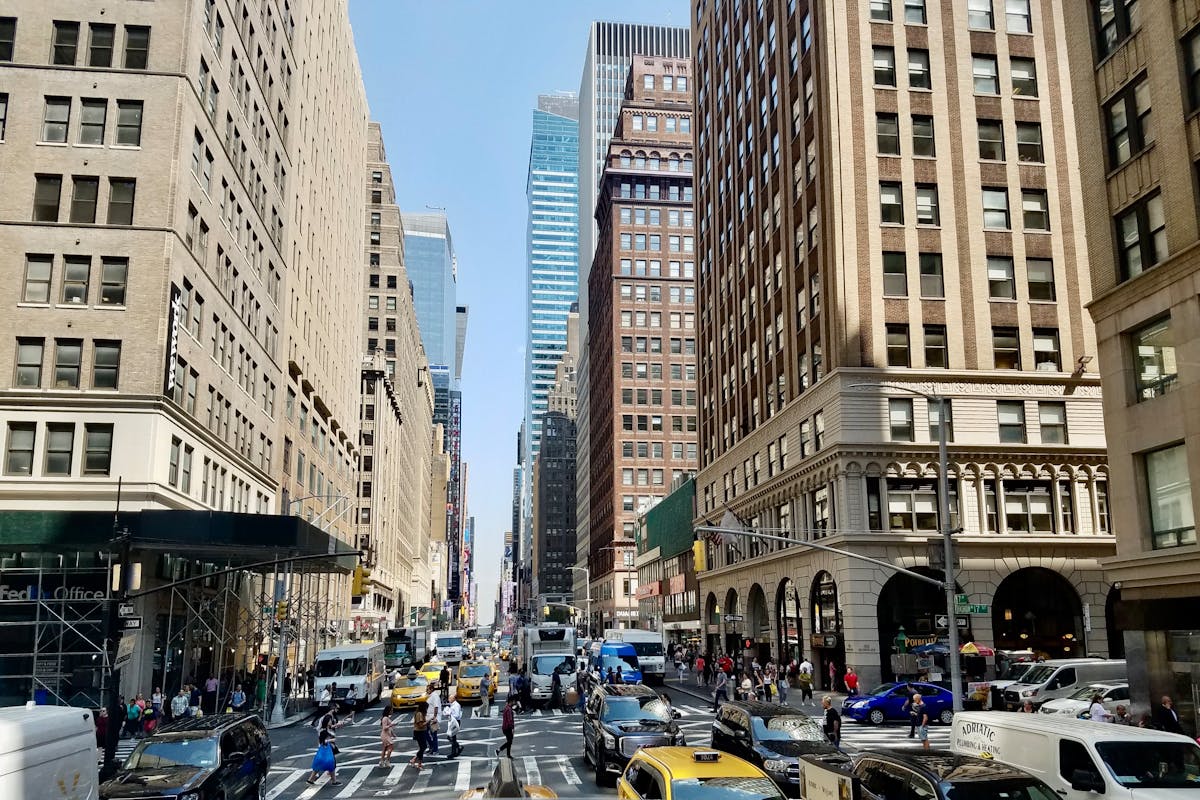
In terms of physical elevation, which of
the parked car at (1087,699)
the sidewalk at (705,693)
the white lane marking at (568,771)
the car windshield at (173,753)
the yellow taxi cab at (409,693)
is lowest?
the sidewalk at (705,693)

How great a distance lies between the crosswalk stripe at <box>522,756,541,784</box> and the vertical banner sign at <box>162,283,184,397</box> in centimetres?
2113

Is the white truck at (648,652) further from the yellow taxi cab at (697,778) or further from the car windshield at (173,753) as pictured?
the yellow taxi cab at (697,778)

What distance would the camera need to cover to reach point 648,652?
5800 cm

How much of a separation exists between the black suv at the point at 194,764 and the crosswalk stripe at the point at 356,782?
3342 millimetres

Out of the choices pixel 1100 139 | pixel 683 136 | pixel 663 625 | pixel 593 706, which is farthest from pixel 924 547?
pixel 683 136

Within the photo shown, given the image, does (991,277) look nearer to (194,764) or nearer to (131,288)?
(131,288)

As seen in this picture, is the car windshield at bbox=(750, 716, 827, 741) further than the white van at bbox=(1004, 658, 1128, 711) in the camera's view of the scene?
No

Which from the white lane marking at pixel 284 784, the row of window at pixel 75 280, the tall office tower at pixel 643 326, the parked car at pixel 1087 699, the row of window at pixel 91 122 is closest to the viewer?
the white lane marking at pixel 284 784

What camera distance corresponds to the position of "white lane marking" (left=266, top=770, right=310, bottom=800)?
24.1m

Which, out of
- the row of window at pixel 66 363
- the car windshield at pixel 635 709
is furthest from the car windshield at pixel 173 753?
the row of window at pixel 66 363

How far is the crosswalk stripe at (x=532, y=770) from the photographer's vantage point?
24781 mm

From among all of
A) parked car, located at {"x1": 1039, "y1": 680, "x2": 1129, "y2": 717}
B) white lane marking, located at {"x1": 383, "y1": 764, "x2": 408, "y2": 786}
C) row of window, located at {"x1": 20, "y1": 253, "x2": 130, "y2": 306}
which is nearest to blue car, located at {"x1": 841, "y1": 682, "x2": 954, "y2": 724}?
parked car, located at {"x1": 1039, "y1": 680, "x2": 1129, "y2": 717}

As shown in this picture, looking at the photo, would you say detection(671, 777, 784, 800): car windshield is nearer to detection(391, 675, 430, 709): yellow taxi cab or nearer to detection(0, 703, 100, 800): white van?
detection(0, 703, 100, 800): white van

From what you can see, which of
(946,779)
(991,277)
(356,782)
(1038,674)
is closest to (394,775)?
(356,782)
